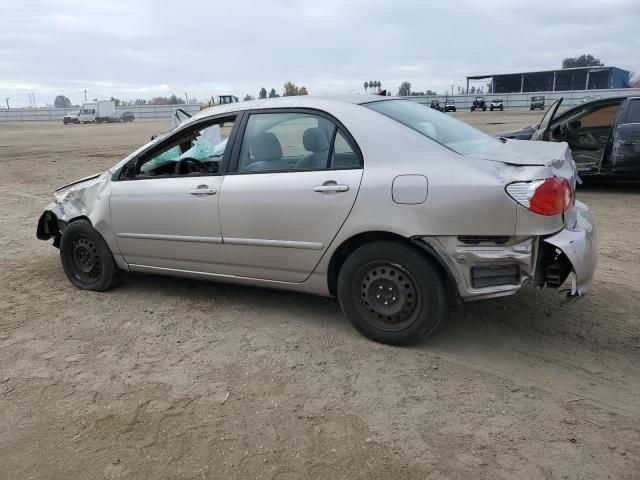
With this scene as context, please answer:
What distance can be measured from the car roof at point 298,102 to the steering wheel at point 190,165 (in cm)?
41

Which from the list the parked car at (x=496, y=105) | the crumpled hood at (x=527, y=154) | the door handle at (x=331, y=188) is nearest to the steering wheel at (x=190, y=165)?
the door handle at (x=331, y=188)

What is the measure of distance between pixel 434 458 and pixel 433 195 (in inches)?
57.4

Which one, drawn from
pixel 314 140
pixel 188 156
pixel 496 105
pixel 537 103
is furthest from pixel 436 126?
pixel 496 105

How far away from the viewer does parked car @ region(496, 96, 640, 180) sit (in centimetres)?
815

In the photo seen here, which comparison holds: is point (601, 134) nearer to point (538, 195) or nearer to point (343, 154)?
point (538, 195)

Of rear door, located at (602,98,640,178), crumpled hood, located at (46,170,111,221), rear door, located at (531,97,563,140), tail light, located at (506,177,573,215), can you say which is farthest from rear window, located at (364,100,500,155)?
rear door, located at (602,98,640,178)

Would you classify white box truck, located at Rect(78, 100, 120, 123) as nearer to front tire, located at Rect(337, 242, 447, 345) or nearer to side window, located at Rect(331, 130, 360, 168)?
side window, located at Rect(331, 130, 360, 168)

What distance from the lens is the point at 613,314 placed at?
3.97 m

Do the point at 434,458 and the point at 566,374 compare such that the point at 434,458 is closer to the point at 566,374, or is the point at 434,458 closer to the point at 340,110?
the point at 566,374

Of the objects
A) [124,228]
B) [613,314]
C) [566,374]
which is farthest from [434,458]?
[124,228]

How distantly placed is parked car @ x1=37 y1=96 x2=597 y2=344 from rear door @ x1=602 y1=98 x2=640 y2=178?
5.17 m

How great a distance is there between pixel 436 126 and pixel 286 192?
3.85ft

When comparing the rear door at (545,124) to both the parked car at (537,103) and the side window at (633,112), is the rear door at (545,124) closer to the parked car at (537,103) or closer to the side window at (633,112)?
the side window at (633,112)

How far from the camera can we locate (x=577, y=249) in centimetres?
312
